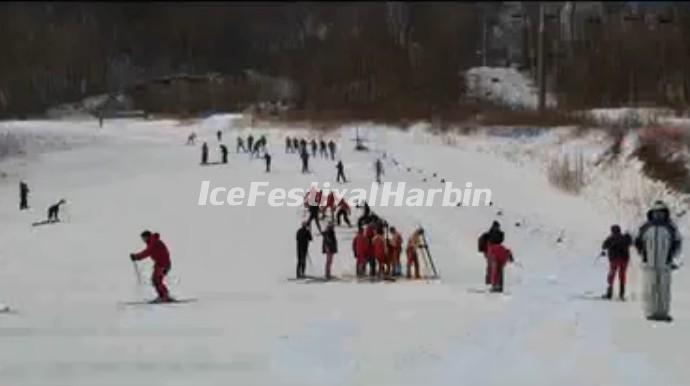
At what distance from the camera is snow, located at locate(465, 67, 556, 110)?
88188 mm

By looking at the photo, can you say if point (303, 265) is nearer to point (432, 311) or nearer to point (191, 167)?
point (432, 311)

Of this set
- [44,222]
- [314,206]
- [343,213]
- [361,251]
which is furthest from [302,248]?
[44,222]

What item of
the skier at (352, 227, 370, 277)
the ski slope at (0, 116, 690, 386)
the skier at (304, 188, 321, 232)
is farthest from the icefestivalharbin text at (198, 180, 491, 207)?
the skier at (352, 227, 370, 277)

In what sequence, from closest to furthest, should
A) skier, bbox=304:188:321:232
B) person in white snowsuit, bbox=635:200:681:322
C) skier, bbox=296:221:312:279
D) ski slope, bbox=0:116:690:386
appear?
ski slope, bbox=0:116:690:386
person in white snowsuit, bbox=635:200:681:322
skier, bbox=296:221:312:279
skier, bbox=304:188:321:232

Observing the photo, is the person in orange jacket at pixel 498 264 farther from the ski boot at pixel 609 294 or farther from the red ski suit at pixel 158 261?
the red ski suit at pixel 158 261

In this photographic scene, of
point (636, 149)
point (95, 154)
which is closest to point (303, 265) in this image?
point (636, 149)

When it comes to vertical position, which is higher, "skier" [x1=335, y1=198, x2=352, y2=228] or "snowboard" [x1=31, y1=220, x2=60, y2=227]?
"skier" [x1=335, y1=198, x2=352, y2=228]

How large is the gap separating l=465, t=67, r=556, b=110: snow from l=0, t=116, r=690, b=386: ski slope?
55875mm

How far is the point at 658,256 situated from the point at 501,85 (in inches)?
3274

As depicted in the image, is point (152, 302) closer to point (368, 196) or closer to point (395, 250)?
point (395, 250)

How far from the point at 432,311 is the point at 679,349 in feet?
11.3

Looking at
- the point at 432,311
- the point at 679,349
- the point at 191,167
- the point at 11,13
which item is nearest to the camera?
the point at 679,349

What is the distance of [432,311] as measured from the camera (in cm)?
1445

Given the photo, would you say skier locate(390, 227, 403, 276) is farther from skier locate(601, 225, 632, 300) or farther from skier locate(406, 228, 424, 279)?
skier locate(601, 225, 632, 300)
